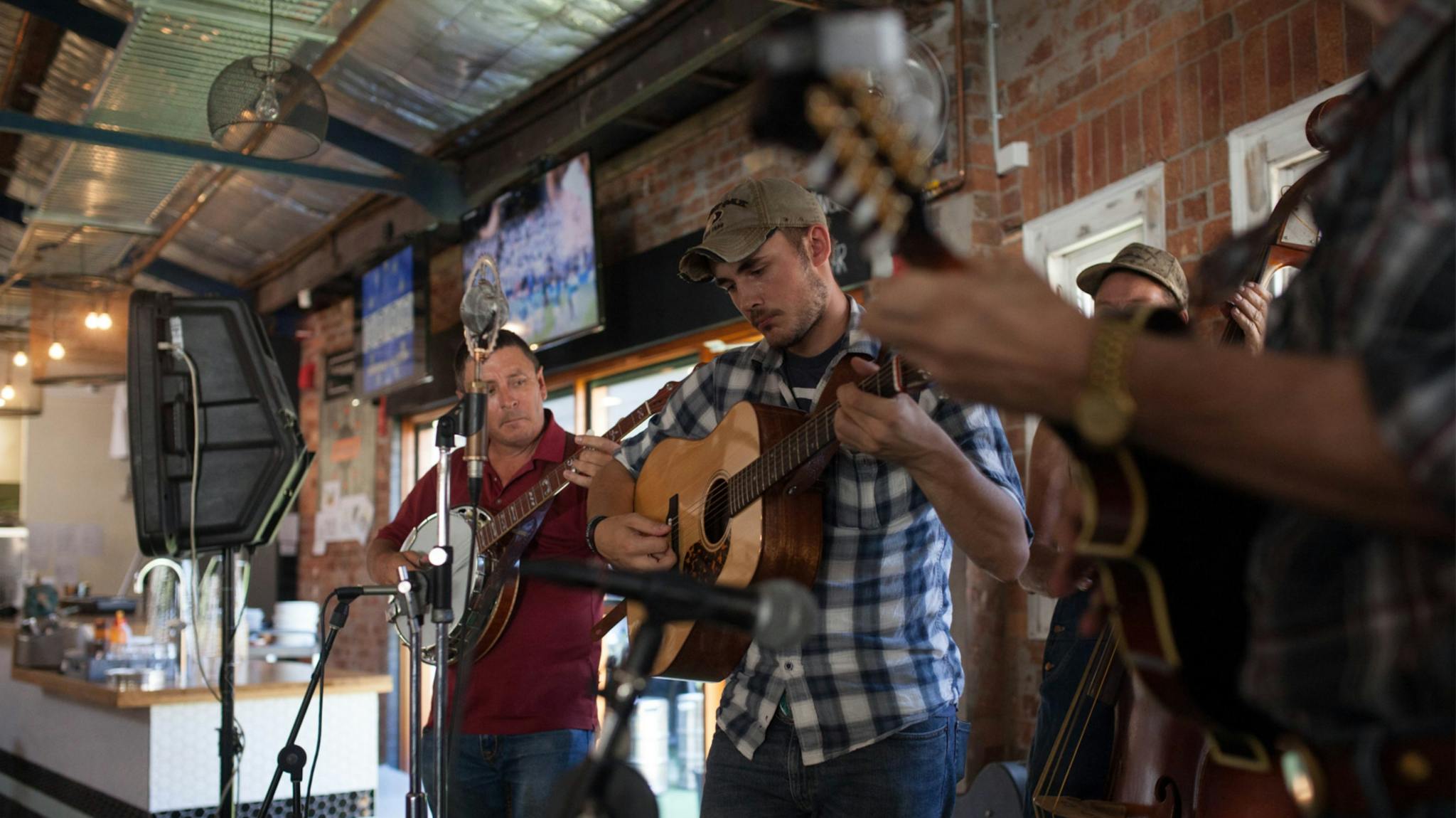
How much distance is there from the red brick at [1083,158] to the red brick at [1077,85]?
104 millimetres

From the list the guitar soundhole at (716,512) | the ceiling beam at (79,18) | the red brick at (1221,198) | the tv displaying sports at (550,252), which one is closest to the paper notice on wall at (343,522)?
the tv displaying sports at (550,252)

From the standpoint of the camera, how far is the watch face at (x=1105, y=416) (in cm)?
84

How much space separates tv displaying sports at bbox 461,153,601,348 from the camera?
576cm

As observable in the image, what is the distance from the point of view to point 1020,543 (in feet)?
6.09

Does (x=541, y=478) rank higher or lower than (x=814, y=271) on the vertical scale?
lower

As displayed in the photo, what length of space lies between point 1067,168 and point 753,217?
1.89 metres

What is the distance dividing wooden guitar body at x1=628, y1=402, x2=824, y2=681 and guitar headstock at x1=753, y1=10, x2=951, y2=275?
96 cm

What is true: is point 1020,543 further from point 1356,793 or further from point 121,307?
point 121,307

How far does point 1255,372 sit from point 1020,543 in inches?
42.9

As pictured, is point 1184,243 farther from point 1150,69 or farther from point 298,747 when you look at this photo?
point 298,747

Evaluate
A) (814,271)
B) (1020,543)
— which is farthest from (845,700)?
(814,271)

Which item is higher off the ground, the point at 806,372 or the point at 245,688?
the point at 806,372

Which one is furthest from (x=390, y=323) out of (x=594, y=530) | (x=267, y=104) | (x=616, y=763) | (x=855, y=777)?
(x=616, y=763)

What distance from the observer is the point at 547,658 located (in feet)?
9.67
